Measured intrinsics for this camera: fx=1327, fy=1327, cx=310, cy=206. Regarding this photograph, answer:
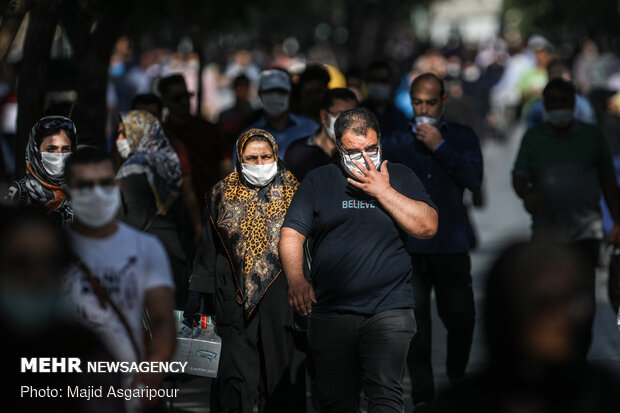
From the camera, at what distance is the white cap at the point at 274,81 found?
998cm

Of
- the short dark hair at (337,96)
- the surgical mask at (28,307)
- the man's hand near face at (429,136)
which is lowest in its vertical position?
the surgical mask at (28,307)

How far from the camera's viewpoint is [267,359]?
668 centimetres

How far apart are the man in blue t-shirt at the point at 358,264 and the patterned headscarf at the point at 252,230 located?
49 cm

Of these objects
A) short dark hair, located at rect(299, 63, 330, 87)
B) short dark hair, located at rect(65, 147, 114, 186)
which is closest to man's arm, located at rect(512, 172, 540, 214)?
short dark hair, located at rect(299, 63, 330, 87)

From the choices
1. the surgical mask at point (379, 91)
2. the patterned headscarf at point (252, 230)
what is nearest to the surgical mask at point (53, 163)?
the patterned headscarf at point (252, 230)

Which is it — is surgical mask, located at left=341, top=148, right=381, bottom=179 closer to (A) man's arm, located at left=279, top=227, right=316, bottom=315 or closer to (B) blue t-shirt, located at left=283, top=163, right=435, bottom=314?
(B) blue t-shirt, located at left=283, top=163, right=435, bottom=314

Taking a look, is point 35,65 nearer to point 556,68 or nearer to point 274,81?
point 274,81

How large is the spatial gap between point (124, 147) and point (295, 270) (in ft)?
9.18

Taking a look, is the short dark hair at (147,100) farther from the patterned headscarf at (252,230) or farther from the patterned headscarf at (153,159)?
the patterned headscarf at (252,230)

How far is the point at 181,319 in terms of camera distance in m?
6.70

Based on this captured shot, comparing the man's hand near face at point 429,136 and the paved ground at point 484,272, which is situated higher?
the man's hand near face at point 429,136

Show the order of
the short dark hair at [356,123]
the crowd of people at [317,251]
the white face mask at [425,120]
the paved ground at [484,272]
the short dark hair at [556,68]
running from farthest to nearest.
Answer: the short dark hair at [556,68] < the paved ground at [484,272] < the white face mask at [425,120] < the short dark hair at [356,123] < the crowd of people at [317,251]

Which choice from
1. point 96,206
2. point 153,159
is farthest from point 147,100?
point 96,206

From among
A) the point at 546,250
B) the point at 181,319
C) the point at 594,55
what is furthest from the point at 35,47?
the point at 594,55
